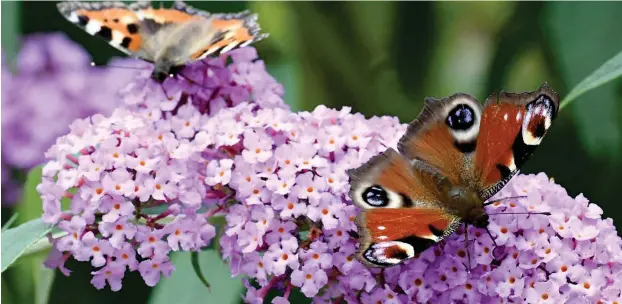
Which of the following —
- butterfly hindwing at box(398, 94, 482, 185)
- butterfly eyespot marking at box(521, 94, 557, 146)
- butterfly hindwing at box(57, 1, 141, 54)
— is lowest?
butterfly hindwing at box(398, 94, 482, 185)

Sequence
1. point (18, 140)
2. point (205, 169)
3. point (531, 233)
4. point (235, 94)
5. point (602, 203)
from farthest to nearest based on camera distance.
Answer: point (18, 140), point (602, 203), point (235, 94), point (205, 169), point (531, 233)

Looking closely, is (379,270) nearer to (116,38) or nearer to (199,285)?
(199,285)

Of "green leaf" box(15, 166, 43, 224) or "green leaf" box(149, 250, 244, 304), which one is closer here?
"green leaf" box(149, 250, 244, 304)

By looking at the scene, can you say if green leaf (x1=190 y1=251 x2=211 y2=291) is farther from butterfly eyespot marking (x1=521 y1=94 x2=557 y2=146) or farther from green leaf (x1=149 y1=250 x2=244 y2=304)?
butterfly eyespot marking (x1=521 y1=94 x2=557 y2=146)

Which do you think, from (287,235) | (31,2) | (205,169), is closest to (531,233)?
(287,235)

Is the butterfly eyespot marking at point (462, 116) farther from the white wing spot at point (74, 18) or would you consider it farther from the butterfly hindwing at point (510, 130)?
the white wing spot at point (74, 18)

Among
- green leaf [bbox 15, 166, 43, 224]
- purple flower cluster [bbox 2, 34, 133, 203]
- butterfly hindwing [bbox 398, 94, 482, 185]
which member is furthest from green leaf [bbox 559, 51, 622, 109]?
purple flower cluster [bbox 2, 34, 133, 203]

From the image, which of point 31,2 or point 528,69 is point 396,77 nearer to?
point 528,69

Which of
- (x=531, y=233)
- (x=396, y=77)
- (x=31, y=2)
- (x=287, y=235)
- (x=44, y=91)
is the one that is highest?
(x=396, y=77)
